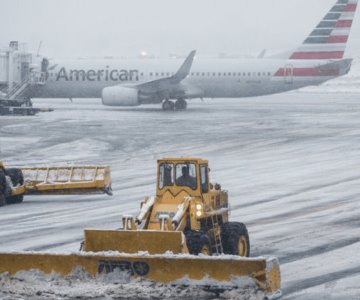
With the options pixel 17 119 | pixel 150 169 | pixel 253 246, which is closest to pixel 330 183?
pixel 150 169

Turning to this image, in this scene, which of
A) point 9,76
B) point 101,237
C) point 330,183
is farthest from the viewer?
point 9,76

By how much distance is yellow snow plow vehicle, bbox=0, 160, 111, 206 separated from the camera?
27.9 metres

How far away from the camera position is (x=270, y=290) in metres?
14.3

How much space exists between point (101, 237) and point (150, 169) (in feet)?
66.6

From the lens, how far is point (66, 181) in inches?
1155

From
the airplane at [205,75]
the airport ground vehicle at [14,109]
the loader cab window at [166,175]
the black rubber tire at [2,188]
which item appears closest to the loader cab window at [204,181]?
the loader cab window at [166,175]

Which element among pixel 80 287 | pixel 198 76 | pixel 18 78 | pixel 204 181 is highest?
pixel 204 181

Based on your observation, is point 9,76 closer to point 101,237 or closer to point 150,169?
point 150,169

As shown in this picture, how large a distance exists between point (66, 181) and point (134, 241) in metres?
13.7

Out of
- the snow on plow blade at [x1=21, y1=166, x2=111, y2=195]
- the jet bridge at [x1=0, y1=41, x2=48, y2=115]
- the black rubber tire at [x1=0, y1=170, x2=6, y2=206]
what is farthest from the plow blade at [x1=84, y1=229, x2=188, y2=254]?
the jet bridge at [x1=0, y1=41, x2=48, y2=115]

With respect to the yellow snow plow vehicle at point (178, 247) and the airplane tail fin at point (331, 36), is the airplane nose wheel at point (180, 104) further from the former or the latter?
the yellow snow plow vehicle at point (178, 247)

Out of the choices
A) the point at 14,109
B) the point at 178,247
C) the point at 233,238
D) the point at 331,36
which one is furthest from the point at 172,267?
the point at 331,36

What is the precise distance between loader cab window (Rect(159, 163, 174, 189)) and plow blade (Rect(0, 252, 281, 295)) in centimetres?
327

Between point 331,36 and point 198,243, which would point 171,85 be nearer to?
point 331,36
